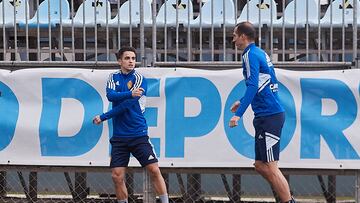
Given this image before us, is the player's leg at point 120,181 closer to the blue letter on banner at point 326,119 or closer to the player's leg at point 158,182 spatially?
the player's leg at point 158,182

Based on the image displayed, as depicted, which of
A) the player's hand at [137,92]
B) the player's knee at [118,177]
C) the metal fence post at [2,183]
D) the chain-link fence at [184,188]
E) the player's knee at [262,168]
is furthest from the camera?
the metal fence post at [2,183]

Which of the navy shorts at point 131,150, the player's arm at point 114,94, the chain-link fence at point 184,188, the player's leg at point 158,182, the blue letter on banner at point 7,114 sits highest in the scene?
the player's arm at point 114,94

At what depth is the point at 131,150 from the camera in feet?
20.7

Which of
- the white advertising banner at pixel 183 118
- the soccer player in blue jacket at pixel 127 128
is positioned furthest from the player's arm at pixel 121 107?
the white advertising banner at pixel 183 118

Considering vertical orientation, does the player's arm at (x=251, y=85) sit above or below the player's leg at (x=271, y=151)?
above

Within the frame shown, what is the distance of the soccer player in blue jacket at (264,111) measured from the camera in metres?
5.76

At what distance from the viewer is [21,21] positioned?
24.4 feet

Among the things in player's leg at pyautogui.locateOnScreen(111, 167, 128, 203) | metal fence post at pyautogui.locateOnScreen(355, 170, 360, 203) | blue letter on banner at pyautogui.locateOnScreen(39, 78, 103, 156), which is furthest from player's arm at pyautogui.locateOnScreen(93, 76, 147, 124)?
metal fence post at pyautogui.locateOnScreen(355, 170, 360, 203)

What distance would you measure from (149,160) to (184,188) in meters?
1.54

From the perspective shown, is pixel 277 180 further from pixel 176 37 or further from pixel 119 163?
pixel 176 37

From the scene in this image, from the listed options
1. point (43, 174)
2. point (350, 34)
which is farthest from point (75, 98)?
point (350, 34)

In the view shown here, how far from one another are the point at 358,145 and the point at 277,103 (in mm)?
1346

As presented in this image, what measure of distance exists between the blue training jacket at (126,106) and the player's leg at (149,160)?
3.5 inches

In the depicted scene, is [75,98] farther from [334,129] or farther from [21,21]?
[334,129]
